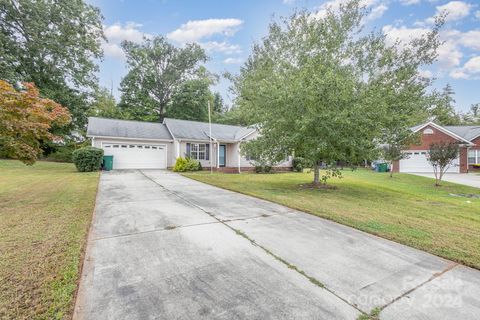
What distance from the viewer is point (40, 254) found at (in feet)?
10.5

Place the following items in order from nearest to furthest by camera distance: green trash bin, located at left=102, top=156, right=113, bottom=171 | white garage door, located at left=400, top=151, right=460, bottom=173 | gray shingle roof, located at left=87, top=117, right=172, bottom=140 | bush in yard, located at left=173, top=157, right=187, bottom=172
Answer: green trash bin, located at left=102, top=156, right=113, bottom=171
bush in yard, located at left=173, top=157, right=187, bottom=172
gray shingle roof, located at left=87, top=117, right=172, bottom=140
white garage door, located at left=400, top=151, right=460, bottom=173

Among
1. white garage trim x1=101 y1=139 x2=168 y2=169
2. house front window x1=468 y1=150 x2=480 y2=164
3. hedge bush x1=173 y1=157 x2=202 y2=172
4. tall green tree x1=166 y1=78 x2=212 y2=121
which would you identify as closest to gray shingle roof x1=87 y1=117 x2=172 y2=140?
white garage trim x1=101 y1=139 x2=168 y2=169

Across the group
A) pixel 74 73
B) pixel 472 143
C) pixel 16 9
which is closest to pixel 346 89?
pixel 472 143

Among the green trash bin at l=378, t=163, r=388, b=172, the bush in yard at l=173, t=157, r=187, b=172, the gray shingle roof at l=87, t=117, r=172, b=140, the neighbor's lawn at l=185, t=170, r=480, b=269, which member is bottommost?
the neighbor's lawn at l=185, t=170, r=480, b=269

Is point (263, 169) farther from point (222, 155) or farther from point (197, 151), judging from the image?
point (197, 151)

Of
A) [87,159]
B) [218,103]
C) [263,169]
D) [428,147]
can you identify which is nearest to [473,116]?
[428,147]

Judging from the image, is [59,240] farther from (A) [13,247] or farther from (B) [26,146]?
(B) [26,146]

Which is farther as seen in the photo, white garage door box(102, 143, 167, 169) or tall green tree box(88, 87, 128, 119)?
tall green tree box(88, 87, 128, 119)

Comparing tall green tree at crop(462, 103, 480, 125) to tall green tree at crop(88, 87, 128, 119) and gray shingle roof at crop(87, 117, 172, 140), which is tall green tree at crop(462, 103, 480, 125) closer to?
gray shingle roof at crop(87, 117, 172, 140)

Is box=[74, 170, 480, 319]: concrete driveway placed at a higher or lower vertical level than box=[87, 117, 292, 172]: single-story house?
lower

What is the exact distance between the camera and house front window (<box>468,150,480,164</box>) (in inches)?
925

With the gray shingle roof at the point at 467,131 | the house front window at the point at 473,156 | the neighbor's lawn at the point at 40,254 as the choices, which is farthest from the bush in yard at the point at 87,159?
the house front window at the point at 473,156

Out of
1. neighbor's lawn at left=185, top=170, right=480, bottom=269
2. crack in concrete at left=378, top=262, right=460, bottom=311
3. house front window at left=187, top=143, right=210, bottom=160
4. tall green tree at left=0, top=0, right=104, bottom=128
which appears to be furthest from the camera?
tall green tree at left=0, top=0, right=104, bottom=128

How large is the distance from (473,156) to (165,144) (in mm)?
29818
